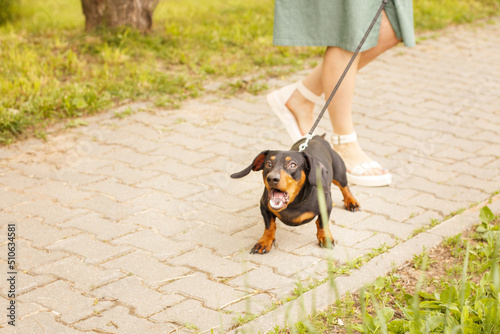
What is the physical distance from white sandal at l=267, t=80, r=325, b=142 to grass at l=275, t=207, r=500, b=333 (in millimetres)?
1526

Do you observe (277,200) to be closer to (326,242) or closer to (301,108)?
(326,242)

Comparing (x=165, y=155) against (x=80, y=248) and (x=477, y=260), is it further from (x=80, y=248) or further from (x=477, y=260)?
(x=477, y=260)

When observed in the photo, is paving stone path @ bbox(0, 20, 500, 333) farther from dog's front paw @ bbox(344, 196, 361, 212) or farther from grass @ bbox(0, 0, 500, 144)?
grass @ bbox(0, 0, 500, 144)

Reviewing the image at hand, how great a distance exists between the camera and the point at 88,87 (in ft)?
19.0

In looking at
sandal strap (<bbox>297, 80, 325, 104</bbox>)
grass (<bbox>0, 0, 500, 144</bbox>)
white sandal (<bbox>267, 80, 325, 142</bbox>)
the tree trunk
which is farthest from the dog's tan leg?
the tree trunk

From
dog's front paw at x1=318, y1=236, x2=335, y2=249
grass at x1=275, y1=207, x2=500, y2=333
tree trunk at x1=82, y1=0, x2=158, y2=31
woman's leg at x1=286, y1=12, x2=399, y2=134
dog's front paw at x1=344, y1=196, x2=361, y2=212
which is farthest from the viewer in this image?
tree trunk at x1=82, y1=0, x2=158, y2=31

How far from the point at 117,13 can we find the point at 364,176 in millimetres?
4154

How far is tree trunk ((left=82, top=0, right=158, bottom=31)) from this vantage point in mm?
7148

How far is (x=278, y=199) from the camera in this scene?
3.14 m

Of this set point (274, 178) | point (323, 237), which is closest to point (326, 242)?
point (323, 237)

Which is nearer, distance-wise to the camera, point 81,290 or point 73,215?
point 81,290

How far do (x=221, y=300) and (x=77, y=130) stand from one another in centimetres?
271

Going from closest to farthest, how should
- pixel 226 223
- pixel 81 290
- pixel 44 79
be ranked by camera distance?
pixel 81 290 < pixel 226 223 < pixel 44 79

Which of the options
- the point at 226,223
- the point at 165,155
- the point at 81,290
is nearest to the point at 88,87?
the point at 165,155
